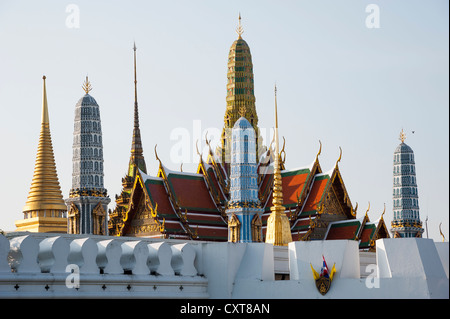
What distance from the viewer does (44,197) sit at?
49219 mm

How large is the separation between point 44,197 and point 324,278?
1028 inches

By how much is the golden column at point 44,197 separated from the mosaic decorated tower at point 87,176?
7477 millimetres

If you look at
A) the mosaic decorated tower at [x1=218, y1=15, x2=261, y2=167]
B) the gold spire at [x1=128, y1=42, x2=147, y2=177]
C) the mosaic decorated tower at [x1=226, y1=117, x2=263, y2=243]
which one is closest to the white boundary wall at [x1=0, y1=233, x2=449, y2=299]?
the mosaic decorated tower at [x1=226, y1=117, x2=263, y2=243]

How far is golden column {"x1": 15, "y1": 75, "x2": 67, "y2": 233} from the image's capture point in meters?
48.9

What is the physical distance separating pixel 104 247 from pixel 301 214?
25.8 meters

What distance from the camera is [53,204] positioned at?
161 feet

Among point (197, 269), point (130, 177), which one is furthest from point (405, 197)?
point (197, 269)

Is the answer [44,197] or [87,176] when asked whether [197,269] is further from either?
[44,197]

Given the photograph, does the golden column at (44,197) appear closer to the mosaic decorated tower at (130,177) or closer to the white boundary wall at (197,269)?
the mosaic decorated tower at (130,177)

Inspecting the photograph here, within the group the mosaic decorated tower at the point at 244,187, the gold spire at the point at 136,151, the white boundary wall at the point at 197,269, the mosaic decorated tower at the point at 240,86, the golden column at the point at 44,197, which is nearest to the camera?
the white boundary wall at the point at 197,269

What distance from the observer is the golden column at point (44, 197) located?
48938 millimetres

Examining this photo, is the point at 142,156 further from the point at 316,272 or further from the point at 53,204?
the point at 316,272

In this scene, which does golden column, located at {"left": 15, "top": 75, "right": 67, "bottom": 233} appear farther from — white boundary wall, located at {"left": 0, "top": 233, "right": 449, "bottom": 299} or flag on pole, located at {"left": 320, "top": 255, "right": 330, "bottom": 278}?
flag on pole, located at {"left": 320, "top": 255, "right": 330, "bottom": 278}

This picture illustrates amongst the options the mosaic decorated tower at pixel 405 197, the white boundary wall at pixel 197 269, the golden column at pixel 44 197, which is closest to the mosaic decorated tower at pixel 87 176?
the golden column at pixel 44 197
